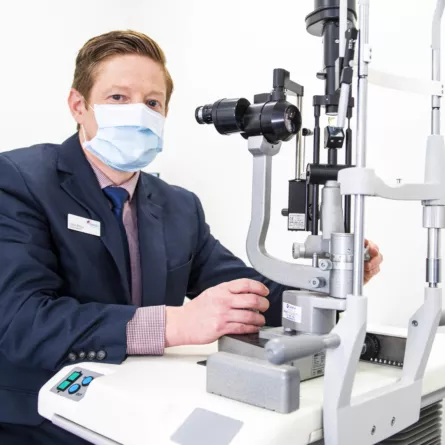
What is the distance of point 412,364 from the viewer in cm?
85

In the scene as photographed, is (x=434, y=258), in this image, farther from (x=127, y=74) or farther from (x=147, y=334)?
(x=127, y=74)

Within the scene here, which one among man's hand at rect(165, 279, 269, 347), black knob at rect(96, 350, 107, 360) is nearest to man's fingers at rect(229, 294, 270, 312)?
man's hand at rect(165, 279, 269, 347)

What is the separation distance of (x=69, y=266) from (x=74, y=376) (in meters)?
0.31

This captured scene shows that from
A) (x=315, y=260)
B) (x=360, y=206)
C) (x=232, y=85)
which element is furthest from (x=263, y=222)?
(x=232, y=85)

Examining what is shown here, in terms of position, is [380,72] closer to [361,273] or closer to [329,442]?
[361,273]

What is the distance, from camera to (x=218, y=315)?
0.93m

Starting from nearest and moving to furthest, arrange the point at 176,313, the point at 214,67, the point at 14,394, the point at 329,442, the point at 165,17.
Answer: the point at 329,442
the point at 176,313
the point at 14,394
the point at 214,67
the point at 165,17

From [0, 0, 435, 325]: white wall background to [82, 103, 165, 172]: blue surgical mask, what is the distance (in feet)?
2.32

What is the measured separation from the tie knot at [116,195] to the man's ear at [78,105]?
0.79 feet

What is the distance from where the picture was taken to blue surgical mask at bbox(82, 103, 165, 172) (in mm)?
1338

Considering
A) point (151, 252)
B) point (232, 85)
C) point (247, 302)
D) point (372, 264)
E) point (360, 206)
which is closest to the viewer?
point (360, 206)

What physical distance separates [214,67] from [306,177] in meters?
1.48

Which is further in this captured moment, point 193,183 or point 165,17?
point 165,17

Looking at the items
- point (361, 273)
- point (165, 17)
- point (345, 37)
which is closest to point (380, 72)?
point (345, 37)
